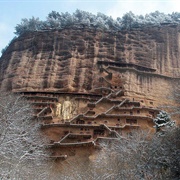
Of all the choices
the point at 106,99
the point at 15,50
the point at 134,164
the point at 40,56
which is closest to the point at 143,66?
the point at 106,99

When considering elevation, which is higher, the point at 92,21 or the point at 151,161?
the point at 92,21

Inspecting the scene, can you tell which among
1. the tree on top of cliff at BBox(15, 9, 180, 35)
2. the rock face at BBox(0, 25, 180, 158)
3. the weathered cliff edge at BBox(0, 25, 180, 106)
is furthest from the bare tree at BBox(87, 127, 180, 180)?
the tree on top of cliff at BBox(15, 9, 180, 35)

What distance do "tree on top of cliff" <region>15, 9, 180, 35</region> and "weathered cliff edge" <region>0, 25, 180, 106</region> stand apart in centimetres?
144

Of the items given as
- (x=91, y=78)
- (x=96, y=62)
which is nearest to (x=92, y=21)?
(x=96, y=62)

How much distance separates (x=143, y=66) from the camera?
39.6 meters

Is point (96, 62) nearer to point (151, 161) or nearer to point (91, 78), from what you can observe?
point (91, 78)

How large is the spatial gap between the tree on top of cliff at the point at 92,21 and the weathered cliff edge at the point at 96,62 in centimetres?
144

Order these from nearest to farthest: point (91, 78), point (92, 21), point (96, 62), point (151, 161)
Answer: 1. point (151, 161)
2. point (91, 78)
3. point (96, 62)
4. point (92, 21)

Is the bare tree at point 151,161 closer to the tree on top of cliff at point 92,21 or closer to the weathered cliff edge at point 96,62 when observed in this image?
the weathered cliff edge at point 96,62

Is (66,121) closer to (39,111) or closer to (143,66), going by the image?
(39,111)

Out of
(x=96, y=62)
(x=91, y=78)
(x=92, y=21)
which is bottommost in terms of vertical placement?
(x=91, y=78)

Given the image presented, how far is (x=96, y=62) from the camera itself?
39.9 m

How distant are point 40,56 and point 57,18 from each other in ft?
28.9

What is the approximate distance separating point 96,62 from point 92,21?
893 centimetres
